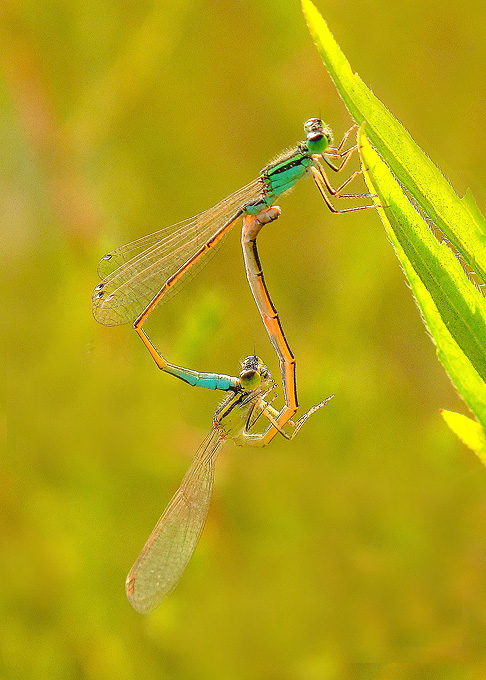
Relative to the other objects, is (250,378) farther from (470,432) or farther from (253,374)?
(470,432)

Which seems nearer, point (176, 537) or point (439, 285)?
point (439, 285)

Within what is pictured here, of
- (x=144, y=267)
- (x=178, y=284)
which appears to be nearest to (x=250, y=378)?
(x=178, y=284)

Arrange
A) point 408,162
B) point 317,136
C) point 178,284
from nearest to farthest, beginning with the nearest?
point 408,162 → point 317,136 → point 178,284

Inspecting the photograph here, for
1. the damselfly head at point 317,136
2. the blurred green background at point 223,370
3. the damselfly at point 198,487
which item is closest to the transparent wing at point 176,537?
the damselfly at point 198,487

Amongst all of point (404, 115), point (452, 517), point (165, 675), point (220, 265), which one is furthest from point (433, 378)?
point (165, 675)

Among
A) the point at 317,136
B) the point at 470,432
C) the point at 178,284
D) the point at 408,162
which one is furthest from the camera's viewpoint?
the point at 178,284

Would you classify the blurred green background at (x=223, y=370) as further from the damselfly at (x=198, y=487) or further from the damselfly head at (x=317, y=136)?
the damselfly head at (x=317, y=136)

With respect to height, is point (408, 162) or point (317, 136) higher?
point (317, 136)
